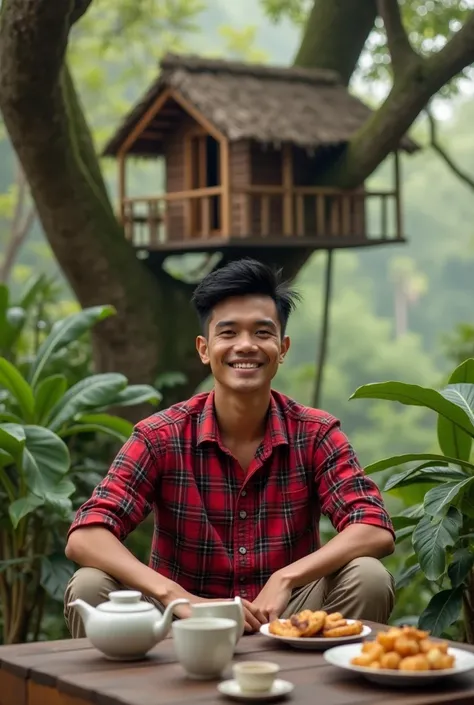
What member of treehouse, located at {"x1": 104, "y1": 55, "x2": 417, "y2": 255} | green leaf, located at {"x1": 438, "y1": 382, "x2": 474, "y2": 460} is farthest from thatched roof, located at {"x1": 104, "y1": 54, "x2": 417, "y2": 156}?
green leaf, located at {"x1": 438, "y1": 382, "x2": 474, "y2": 460}

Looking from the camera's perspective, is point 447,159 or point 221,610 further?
point 447,159

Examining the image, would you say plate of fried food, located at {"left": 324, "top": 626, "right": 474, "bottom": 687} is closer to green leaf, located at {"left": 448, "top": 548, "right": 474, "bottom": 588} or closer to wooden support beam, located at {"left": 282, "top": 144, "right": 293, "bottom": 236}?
green leaf, located at {"left": 448, "top": 548, "right": 474, "bottom": 588}

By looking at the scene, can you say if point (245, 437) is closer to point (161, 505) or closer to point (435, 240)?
point (161, 505)

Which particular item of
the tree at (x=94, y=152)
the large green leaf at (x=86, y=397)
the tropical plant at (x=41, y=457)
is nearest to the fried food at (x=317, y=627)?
the tropical plant at (x=41, y=457)

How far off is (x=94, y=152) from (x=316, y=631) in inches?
151

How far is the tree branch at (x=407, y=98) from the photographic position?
201 inches

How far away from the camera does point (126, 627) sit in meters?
2.04

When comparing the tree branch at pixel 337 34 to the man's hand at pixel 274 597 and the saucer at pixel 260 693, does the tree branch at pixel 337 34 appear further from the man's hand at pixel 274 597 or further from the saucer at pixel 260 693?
the saucer at pixel 260 693

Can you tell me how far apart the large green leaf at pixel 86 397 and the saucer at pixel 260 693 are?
2260mm

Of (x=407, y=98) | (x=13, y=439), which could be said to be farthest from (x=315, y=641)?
(x=407, y=98)

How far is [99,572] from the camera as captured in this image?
258 cm

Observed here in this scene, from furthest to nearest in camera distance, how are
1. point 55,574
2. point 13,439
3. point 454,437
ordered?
point 55,574
point 13,439
point 454,437

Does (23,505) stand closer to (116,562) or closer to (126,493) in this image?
(126,493)

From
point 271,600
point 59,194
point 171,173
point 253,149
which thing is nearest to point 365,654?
point 271,600
